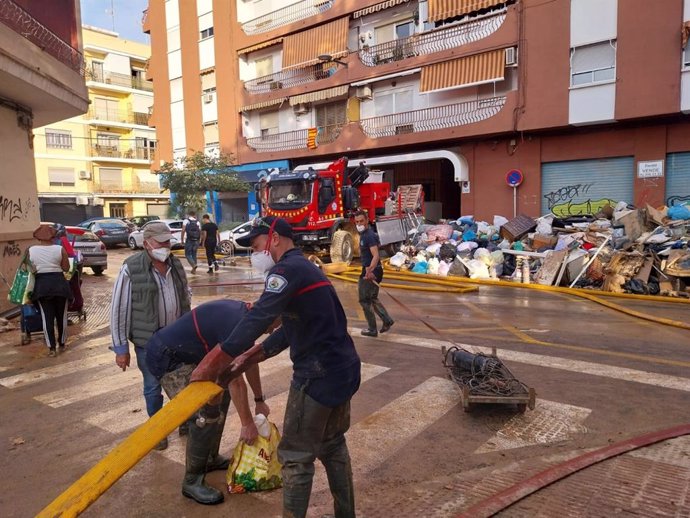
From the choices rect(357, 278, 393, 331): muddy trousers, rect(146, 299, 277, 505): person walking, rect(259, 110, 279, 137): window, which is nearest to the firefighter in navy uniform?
rect(146, 299, 277, 505): person walking

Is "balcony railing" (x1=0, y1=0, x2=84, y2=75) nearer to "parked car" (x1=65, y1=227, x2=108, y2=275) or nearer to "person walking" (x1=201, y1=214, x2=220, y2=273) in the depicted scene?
"person walking" (x1=201, y1=214, x2=220, y2=273)

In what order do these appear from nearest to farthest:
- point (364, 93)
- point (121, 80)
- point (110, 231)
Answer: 1. point (364, 93)
2. point (110, 231)
3. point (121, 80)

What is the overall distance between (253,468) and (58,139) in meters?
45.1

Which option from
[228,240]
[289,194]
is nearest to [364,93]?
[228,240]

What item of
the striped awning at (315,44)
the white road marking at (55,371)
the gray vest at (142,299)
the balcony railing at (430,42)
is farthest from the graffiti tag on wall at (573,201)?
the gray vest at (142,299)

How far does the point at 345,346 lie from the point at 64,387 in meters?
4.33

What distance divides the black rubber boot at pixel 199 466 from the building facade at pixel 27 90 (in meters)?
7.74

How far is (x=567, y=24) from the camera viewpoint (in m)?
17.4

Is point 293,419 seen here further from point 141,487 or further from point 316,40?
point 316,40

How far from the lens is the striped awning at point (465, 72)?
18812mm

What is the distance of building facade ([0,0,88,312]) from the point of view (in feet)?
28.3

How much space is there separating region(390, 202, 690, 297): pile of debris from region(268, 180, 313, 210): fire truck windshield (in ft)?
10.6

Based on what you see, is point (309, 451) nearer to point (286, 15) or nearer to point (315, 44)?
point (315, 44)

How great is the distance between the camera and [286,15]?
26562mm
